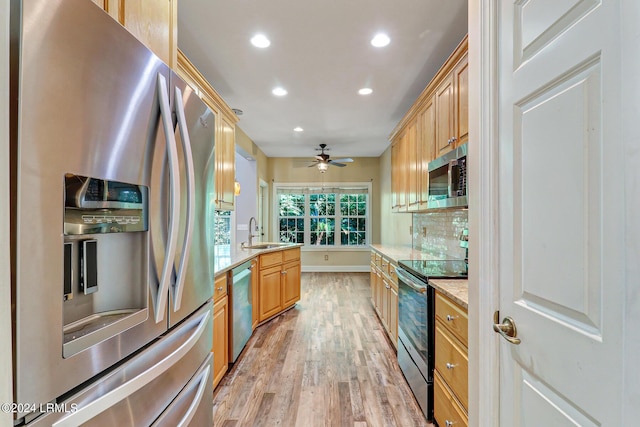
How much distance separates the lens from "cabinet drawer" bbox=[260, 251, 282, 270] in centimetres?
340

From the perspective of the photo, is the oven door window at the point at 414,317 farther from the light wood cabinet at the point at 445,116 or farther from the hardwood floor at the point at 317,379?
the light wood cabinet at the point at 445,116

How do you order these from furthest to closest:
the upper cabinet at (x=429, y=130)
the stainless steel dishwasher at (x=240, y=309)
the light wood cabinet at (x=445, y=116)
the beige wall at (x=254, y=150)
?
1. the beige wall at (x=254, y=150)
2. the stainless steel dishwasher at (x=240, y=309)
3. the light wood cabinet at (x=445, y=116)
4. the upper cabinet at (x=429, y=130)

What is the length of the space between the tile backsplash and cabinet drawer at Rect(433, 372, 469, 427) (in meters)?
1.41

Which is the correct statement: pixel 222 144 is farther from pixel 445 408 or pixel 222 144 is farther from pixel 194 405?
pixel 445 408

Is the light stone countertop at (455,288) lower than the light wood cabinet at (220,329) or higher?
higher

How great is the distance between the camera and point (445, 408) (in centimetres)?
164

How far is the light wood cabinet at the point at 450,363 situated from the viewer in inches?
55.6

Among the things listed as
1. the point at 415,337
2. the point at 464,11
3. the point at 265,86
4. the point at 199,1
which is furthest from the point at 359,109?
the point at 415,337

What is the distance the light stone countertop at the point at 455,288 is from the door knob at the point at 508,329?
345mm

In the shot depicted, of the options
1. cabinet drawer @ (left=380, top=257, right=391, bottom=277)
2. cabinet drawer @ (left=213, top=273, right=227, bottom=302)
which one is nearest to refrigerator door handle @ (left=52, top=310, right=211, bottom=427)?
cabinet drawer @ (left=213, top=273, right=227, bottom=302)

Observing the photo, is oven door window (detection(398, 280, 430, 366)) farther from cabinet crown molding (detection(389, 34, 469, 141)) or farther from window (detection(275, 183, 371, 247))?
window (detection(275, 183, 371, 247))

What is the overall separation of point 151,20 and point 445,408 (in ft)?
7.77

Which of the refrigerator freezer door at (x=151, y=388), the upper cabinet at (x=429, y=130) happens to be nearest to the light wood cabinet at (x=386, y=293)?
the upper cabinet at (x=429, y=130)

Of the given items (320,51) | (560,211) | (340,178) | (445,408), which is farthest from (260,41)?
(340,178)
